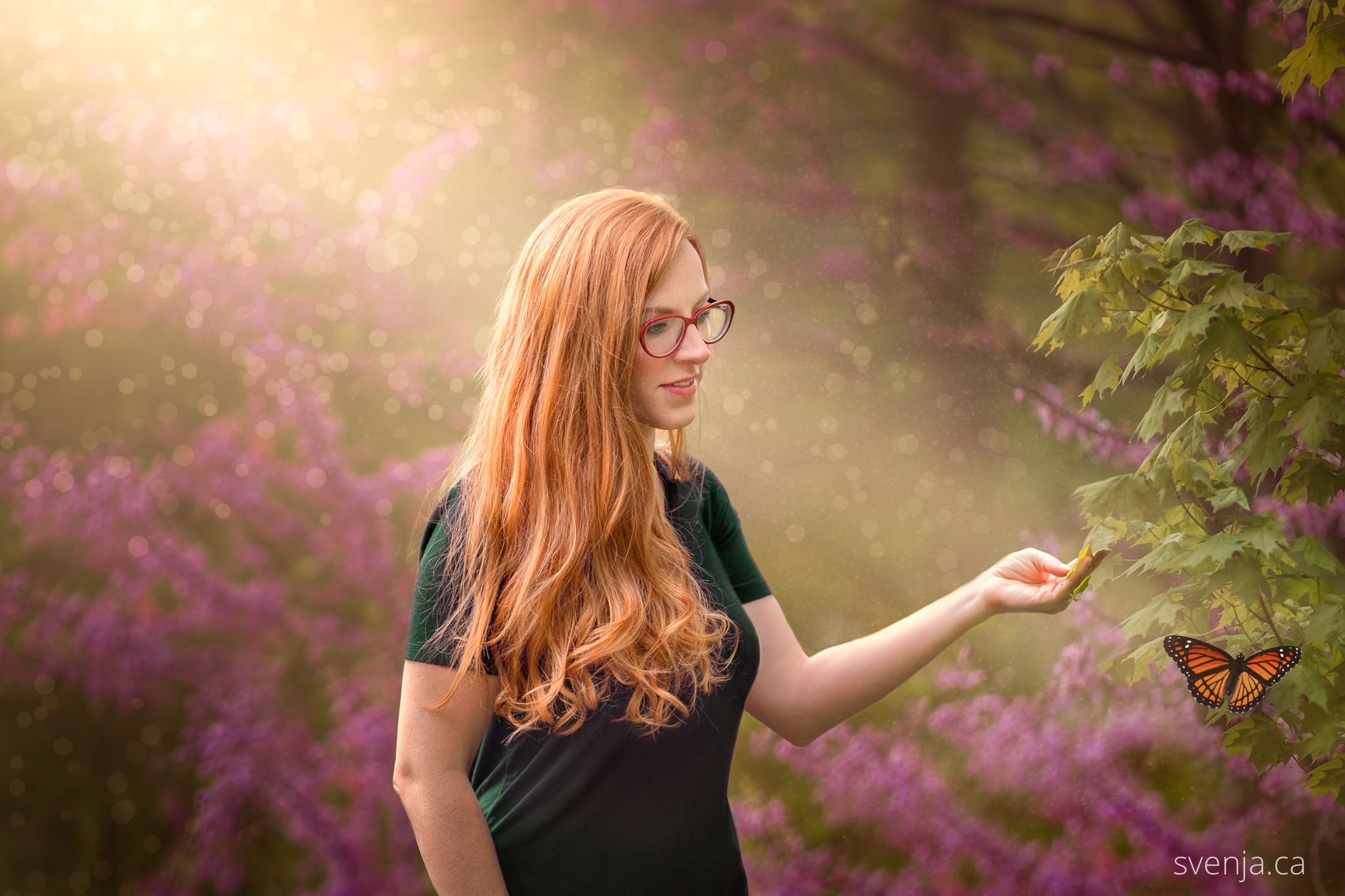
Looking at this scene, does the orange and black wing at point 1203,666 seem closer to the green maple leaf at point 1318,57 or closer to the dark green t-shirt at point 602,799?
the dark green t-shirt at point 602,799

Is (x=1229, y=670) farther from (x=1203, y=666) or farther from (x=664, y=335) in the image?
(x=664, y=335)

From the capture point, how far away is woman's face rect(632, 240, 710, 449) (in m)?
1.03

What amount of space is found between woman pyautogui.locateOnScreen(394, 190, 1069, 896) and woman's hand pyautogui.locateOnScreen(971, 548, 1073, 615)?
33 cm

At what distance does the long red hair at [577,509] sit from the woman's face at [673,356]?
2 cm

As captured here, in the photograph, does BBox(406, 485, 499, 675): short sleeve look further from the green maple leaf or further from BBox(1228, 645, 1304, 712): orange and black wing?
the green maple leaf

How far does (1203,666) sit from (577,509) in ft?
2.68

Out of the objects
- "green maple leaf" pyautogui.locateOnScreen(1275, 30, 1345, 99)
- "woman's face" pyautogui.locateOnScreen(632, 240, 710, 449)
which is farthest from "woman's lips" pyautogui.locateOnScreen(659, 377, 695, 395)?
"green maple leaf" pyautogui.locateOnScreen(1275, 30, 1345, 99)

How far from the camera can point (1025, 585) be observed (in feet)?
3.85

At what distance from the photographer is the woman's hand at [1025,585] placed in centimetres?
115

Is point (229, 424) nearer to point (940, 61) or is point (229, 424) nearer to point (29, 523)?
point (29, 523)

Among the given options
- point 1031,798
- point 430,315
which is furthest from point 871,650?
point 430,315

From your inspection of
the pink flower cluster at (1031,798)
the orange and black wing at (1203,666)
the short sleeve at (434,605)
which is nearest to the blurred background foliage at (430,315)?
the pink flower cluster at (1031,798)

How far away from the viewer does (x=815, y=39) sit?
1.94 meters

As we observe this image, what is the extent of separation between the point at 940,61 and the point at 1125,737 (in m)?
1.42
